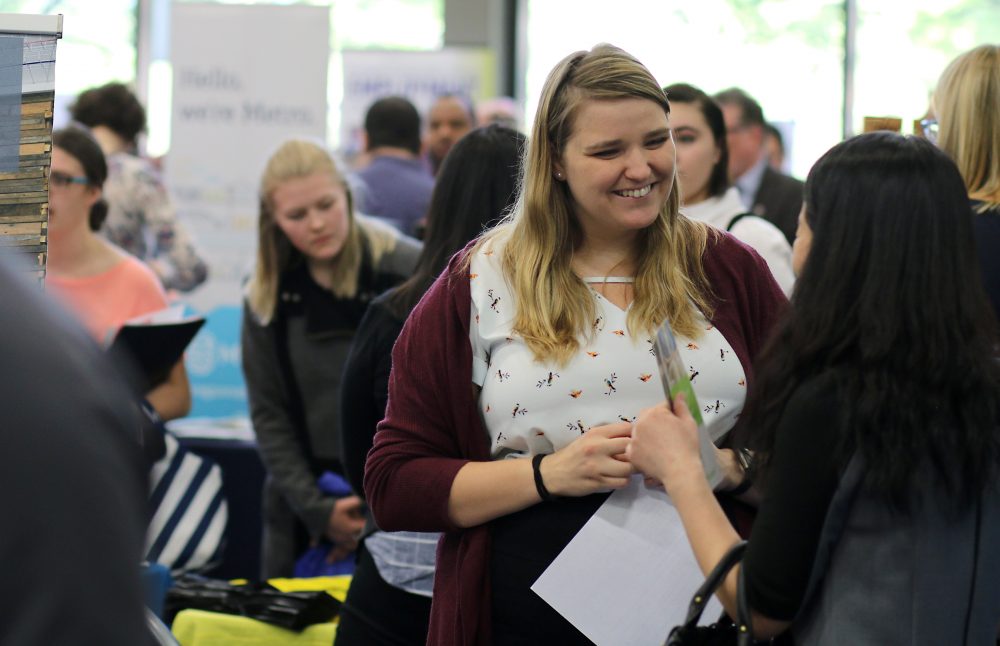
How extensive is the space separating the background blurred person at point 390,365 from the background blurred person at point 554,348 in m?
0.36

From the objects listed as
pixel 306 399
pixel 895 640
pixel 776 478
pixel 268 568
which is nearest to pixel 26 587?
pixel 776 478

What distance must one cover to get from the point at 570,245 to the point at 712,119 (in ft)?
5.07

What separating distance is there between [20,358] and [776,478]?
95 centimetres

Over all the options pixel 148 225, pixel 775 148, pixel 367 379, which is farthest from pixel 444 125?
pixel 367 379

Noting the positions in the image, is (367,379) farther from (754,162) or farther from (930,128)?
(754,162)

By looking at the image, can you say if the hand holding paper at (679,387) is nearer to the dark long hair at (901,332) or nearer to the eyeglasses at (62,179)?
the dark long hair at (901,332)

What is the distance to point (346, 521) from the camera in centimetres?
314

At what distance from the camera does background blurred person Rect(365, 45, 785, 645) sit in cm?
175

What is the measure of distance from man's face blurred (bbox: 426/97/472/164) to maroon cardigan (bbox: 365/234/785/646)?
4404mm

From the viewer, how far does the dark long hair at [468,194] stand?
2336 millimetres

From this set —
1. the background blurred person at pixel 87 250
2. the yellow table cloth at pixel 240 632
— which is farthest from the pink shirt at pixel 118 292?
the yellow table cloth at pixel 240 632

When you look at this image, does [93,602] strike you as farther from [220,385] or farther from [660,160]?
[220,385]

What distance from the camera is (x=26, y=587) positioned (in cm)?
70

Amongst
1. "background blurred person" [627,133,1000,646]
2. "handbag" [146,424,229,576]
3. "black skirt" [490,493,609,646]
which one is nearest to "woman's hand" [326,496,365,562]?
"handbag" [146,424,229,576]
